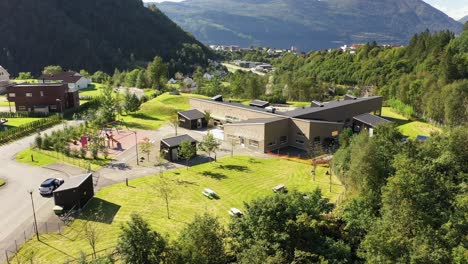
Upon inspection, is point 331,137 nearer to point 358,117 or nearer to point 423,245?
point 358,117

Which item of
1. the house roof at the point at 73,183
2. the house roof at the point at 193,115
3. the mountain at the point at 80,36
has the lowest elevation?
the house roof at the point at 73,183

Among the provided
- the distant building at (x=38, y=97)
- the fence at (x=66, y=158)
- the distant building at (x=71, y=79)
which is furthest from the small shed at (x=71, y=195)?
the distant building at (x=71, y=79)

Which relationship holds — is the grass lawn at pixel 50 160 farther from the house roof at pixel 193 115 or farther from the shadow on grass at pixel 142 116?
Answer: the shadow on grass at pixel 142 116

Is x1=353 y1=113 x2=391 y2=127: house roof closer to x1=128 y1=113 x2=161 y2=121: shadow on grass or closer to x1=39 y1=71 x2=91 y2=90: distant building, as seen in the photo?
x1=128 y1=113 x2=161 y2=121: shadow on grass

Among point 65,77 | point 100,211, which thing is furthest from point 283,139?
point 65,77

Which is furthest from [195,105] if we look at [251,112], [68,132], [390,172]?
[390,172]

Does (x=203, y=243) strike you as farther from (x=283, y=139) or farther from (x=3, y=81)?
(x=3, y=81)
